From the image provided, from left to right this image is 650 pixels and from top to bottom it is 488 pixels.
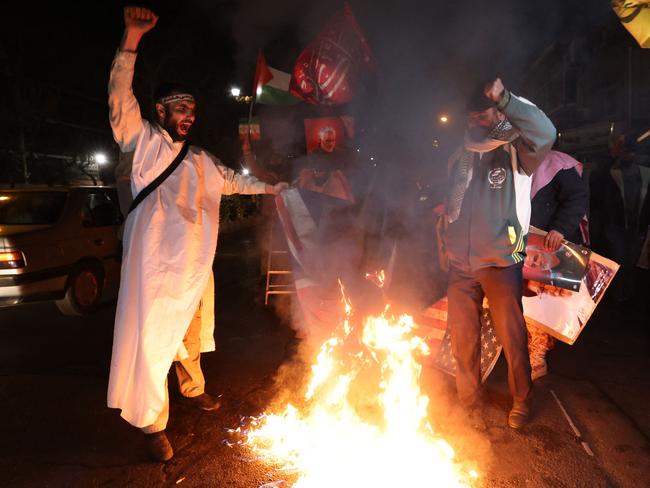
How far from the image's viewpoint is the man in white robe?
2.58 m

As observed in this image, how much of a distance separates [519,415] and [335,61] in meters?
4.25

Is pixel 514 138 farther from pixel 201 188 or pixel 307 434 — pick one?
pixel 307 434

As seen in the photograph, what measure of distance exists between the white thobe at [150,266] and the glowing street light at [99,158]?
755 inches

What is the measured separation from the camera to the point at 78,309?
5.95 meters

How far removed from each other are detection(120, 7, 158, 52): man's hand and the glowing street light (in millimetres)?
19366

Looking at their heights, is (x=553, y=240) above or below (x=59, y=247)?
above

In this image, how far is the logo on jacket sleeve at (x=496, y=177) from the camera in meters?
2.90

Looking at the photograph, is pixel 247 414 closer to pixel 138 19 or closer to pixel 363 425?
pixel 363 425

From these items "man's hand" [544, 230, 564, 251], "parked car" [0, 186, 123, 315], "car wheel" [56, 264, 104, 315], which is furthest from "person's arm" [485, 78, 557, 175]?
"car wheel" [56, 264, 104, 315]

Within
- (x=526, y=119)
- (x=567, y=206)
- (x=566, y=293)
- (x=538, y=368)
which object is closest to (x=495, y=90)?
(x=526, y=119)

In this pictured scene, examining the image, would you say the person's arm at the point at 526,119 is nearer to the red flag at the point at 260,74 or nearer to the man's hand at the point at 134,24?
the man's hand at the point at 134,24

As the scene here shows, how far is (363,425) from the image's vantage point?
2.77 meters

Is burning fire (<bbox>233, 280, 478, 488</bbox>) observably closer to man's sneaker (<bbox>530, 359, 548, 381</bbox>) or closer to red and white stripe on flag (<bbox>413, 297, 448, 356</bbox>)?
red and white stripe on flag (<bbox>413, 297, 448, 356</bbox>)

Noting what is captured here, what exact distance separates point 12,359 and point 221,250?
23.7 ft
